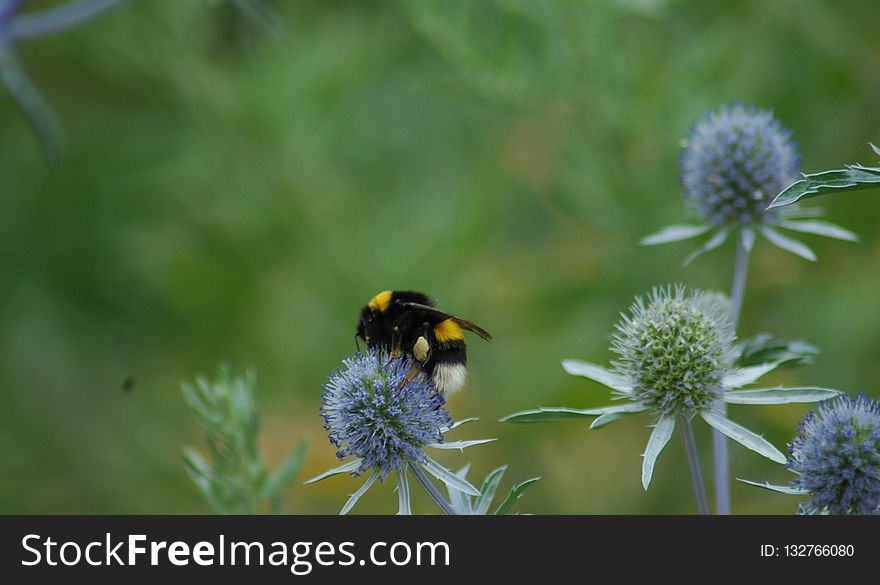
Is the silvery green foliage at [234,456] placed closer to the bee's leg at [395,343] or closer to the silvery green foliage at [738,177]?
the bee's leg at [395,343]

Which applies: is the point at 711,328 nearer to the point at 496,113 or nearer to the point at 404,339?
the point at 404,339

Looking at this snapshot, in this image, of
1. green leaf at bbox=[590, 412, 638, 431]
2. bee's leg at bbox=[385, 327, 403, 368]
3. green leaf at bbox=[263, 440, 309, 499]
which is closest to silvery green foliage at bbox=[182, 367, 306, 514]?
green leaf at bbox=[263, 440, 309, 499]

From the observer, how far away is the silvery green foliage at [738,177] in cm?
118

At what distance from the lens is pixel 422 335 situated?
1179 millimetres

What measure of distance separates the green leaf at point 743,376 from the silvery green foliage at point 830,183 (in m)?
0.18

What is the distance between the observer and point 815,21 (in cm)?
206

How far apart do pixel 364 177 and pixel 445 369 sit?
1.35m

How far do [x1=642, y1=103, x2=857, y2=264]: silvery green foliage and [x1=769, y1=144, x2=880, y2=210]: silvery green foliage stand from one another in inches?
11.7

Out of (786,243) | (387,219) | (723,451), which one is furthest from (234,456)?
(387,219)

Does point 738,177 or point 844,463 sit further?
point 738,177

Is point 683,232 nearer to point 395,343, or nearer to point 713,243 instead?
point 713,243

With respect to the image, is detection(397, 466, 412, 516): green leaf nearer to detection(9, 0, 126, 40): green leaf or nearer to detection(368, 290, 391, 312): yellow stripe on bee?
detection(368, 290, 391, 312): yellow stripe on bee

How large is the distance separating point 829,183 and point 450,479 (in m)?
0.40

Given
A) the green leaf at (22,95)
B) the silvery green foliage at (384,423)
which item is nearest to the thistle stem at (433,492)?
the silvery green foliage at (384,423)
